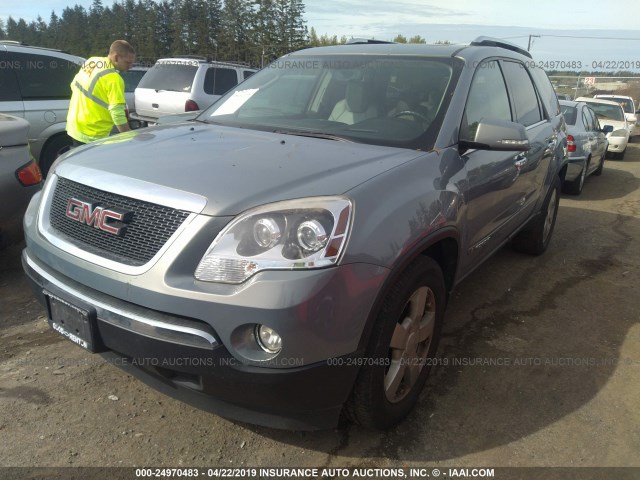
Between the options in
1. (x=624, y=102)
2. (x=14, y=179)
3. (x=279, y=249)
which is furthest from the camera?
(x=624, y=102)

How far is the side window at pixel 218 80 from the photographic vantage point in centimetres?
991

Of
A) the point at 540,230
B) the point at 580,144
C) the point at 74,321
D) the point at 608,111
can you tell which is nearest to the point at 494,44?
the point at 540,230

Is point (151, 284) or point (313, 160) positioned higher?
point (313, 160)

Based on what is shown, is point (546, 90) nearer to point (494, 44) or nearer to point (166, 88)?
point (494, 44)

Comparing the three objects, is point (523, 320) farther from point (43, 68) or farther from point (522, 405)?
point (43, 68)

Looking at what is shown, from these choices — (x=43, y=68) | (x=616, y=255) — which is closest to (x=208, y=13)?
(x=43, y=68)

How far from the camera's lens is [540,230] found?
493cm

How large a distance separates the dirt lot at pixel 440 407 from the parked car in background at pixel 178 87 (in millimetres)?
6186

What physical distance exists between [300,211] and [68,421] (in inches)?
61.9

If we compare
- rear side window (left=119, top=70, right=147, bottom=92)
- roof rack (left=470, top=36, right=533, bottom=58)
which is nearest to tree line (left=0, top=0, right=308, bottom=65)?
rear side window (left=119, top=70, right=147, bottom=92)

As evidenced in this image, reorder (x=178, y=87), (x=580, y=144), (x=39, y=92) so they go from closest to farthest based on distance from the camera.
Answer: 1. (x=39, y=92)
2. (x=580, y=144)
3. (x=178, y=87)

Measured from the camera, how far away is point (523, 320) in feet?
12.4

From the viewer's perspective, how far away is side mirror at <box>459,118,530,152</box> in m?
2.74

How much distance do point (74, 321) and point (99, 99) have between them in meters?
3.55
